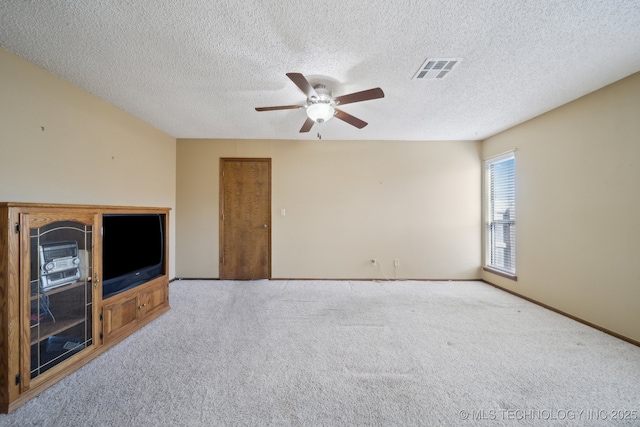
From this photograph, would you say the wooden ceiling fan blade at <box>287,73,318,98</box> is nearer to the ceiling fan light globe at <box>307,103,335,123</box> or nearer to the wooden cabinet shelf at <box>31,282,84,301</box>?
the ceiling fan light globe at <box>307,103,335,123</box>

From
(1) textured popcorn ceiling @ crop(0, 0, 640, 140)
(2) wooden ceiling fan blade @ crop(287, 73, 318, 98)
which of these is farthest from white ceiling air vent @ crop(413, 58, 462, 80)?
(2) wooden ceiling fan blade @ crop(287, 73, 318, 98)

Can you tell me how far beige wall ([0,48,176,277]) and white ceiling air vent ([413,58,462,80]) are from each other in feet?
11.0

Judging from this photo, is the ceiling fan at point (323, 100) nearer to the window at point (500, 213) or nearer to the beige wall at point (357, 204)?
the beige wall at point (357, 204)

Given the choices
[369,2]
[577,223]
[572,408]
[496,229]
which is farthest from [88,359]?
[496,229]

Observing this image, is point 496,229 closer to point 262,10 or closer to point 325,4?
point 325,4

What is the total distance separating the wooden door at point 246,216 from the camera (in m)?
3.82

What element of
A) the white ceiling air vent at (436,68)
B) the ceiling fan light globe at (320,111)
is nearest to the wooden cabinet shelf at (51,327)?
the ceiling fan light globe at (320,111)

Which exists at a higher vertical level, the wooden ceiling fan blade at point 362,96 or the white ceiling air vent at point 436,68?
the white ceiling air vent at point 436,68

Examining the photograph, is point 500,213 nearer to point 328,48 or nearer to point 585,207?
point 585,207

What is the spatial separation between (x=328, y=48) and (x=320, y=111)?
49 cm

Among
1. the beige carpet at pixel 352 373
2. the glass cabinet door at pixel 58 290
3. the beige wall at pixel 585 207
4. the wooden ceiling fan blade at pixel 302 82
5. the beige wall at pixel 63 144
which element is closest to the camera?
the beige carpet at pixel 352 373

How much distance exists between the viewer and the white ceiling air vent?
71.9 inches

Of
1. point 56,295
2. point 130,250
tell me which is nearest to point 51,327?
point 56,295

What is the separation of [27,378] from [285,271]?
2.75 meters
